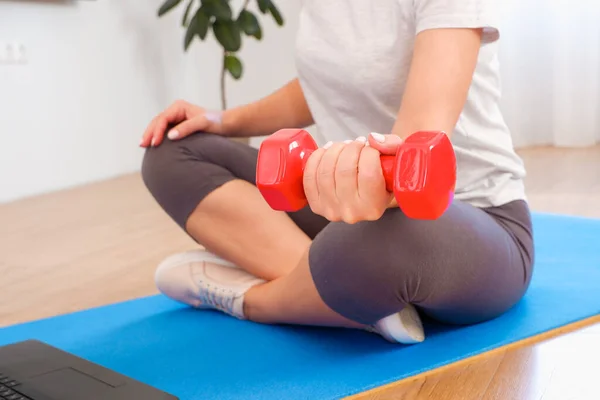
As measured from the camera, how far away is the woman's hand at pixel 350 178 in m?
0.59

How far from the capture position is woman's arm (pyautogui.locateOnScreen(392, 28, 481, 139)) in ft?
2.61

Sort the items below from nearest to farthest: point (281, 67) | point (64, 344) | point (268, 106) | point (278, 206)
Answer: point (278, 206) → point (64, 344) → point (268, 106) → point (281, 67)

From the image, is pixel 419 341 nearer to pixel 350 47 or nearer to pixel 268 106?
pixel 350 47

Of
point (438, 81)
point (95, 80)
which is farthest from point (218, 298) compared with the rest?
point (95, 80)

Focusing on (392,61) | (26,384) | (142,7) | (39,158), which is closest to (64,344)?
(26,384)

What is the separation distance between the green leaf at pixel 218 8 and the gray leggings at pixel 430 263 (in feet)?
7.52

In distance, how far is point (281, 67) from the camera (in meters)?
3.84

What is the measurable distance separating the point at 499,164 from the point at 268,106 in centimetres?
43

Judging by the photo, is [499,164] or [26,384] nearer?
[26,384]

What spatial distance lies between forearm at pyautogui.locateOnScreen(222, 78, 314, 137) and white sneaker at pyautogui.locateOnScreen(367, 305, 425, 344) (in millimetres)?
439

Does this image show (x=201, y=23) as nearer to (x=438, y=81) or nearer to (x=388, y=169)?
(x=438, y=81)

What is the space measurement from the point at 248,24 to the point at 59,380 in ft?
8.24

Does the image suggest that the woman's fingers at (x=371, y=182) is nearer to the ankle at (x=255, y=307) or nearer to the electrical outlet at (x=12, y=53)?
the ankle at (x=255, y=307)

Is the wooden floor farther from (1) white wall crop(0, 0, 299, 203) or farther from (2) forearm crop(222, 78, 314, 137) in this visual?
(2) forearm crop(222, 78, 314, 137)
